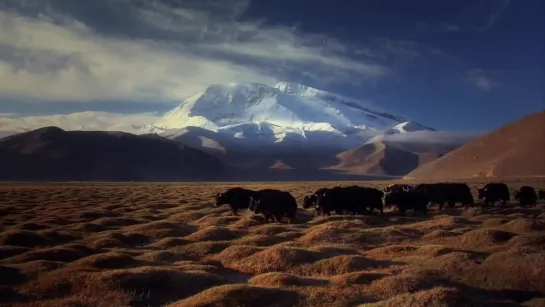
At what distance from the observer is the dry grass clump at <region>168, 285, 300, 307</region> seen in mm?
10820

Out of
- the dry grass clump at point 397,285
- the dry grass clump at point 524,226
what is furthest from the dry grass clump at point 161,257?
the dry grass clump at point 524,226

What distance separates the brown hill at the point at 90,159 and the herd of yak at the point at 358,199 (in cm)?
14192

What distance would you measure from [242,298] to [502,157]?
116 meters

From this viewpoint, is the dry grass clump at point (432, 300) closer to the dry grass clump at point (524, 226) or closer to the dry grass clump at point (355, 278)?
the dry grass clump at point (355, 278)

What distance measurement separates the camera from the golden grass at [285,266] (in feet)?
37.7

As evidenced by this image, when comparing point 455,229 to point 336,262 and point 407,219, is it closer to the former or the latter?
point 407,219

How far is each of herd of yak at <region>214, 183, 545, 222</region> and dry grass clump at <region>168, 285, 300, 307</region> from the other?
1376 centimetres

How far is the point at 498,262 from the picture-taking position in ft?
45.5

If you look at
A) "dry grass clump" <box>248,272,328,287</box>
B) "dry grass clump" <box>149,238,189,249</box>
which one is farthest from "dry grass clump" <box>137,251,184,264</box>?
"dry grass clump" <box>248,272,328,287</box>

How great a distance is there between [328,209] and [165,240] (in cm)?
1030

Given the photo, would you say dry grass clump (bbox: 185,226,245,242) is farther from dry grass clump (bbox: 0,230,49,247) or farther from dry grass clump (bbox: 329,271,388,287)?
dry grass clump (bbox: 329,271,388,287)

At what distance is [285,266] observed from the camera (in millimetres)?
15109

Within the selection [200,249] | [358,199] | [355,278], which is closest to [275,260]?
[355,278]

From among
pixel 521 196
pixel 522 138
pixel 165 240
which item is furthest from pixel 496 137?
pixel 165 240
